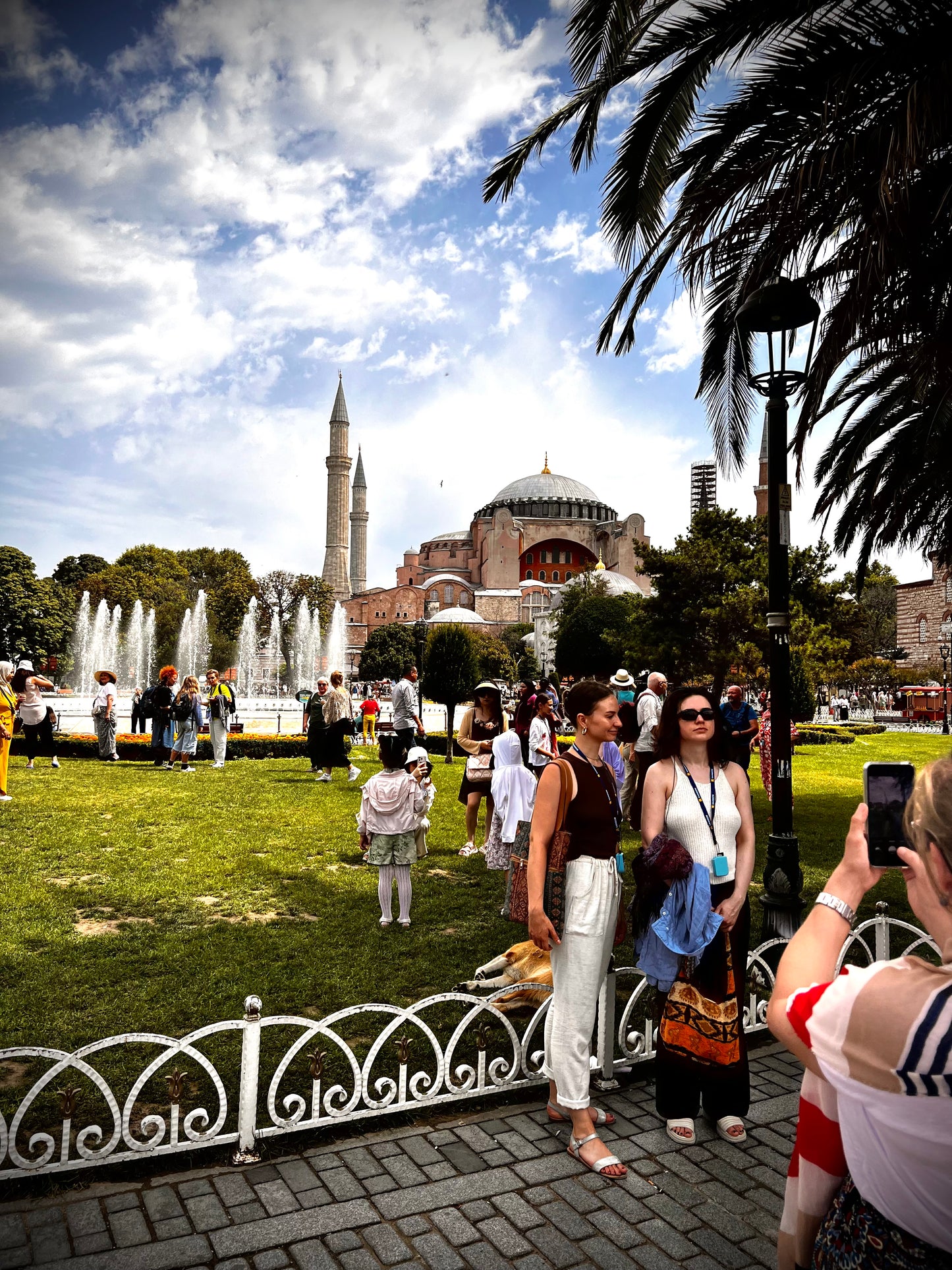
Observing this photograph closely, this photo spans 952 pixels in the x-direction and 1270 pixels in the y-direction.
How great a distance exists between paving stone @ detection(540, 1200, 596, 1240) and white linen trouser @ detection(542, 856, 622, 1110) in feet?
1.31

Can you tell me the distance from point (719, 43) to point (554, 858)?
16.5ft

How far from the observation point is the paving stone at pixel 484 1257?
264cm

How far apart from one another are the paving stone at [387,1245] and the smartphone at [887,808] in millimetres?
2153

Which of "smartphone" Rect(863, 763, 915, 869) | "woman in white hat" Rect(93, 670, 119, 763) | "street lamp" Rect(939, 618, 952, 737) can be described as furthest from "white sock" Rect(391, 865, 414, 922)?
"street lamp" Rect(939, 618, 952, 737)

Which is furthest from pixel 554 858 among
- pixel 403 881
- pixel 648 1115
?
pixel 403 881

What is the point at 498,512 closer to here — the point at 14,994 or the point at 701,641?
the point at 701,641

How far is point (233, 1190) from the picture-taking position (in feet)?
9.83

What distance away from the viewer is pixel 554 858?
337 cm

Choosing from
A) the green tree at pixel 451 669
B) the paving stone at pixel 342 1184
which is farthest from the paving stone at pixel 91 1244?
the green tree at pixel 451 669

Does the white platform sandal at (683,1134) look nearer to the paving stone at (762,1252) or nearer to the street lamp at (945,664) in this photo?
the paving stone at (762,1252)

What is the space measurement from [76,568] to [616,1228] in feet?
249

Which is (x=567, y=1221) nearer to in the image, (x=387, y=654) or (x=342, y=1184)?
(x=342, y=1184)

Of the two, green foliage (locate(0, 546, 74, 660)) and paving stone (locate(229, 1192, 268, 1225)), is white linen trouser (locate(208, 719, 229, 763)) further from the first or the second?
green foliage (locate(0, 546, 74, 660))

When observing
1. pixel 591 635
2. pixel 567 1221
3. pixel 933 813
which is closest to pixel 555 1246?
pixel 567 1221
